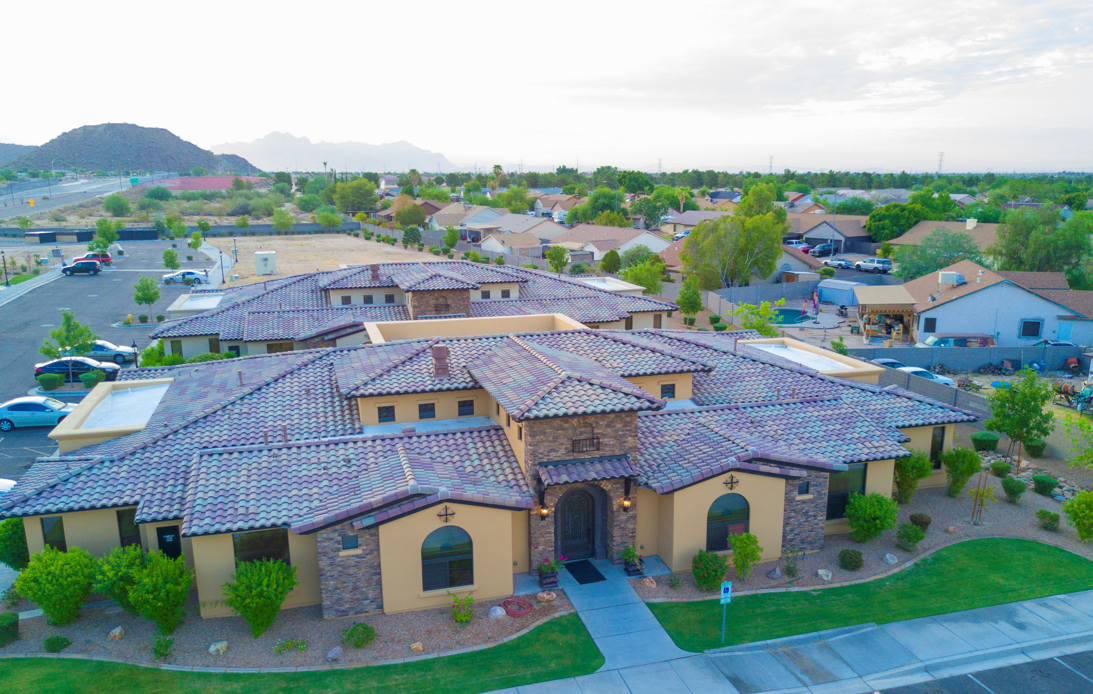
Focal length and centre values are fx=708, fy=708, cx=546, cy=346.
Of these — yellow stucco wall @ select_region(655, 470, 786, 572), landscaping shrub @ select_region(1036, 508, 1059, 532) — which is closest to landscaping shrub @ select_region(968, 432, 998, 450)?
landscaping shrub @ select_region(1036, 508, 1059, 532)

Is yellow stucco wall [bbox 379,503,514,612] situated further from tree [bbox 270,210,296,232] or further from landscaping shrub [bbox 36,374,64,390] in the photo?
tree [bbox 270,210,296,232]

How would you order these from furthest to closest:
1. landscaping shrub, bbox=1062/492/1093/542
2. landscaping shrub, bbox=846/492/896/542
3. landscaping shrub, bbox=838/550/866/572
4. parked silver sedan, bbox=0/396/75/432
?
parked silver sedan, bbox=0/396/75/432 < landscaping shrub, bbox=1062/492/1093/542 < landscaping shrub, bbox=846/492/896/542 < landscaping shrub, bbox=838/550/866/572

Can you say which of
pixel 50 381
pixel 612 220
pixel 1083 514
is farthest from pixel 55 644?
pixel 612 220

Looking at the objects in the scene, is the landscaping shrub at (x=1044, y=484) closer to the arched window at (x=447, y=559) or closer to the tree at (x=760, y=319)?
the tree at (x=760, y=319)

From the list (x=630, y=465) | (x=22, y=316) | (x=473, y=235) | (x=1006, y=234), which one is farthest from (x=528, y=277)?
(x=473, y=235)

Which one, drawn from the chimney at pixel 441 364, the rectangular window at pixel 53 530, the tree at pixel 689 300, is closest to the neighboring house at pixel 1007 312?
the tree at pixel 689 300

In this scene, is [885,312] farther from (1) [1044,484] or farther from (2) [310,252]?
(2) [310,252]
